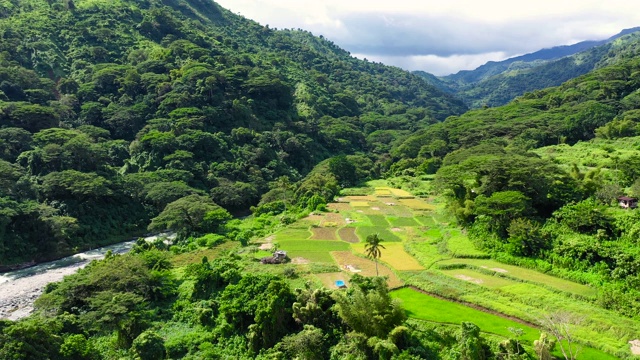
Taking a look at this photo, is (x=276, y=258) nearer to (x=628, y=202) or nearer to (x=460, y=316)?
(x=460, y=316)

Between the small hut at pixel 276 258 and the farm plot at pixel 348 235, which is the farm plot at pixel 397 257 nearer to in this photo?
the farm plot at pixel 348 235

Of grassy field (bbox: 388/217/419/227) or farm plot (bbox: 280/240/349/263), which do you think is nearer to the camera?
farm plot (bbox: 280/240/349/263)

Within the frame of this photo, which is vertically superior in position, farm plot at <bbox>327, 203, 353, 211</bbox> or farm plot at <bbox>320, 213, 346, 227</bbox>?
farm plot at <bbox>327, 203, 353, 211</bbox>

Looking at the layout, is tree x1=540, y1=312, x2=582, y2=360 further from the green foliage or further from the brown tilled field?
the brown tilled field

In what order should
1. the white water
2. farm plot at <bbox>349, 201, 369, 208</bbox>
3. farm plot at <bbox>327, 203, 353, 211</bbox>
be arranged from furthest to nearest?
1. farm plot at <bbox>349, 201, 369, 208</bbox>
2. farm plot at <bbox>327, 203, 353, 211</bbox>
3. the white water

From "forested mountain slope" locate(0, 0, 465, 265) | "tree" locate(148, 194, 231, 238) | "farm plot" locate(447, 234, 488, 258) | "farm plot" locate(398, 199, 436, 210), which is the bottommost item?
"farm plot" locate(447, 234, 488, 258)

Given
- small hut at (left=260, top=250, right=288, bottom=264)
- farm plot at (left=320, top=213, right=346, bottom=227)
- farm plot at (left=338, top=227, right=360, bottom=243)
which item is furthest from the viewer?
farm plot at (left=320, top=213, right=346, bottom=227)

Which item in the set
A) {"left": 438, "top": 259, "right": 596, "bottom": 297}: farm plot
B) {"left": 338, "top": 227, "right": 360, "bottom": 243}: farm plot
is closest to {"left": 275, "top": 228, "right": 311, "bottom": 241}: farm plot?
{"left": 338, "top": 227, "right": 360, "bottom": 243}: farm plot
